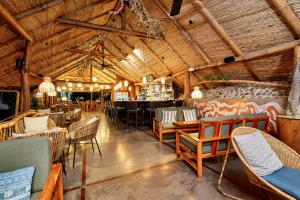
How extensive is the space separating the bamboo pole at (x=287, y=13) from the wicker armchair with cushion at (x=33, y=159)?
4.88 m

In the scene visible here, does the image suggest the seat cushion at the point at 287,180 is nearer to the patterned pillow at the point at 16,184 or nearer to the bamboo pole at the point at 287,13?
the patterned pillow at the point at 16,184

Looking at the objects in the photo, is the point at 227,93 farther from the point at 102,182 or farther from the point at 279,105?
the point at 102,182

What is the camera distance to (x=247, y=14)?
4.01 metres

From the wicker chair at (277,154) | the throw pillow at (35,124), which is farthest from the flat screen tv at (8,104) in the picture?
the wicker chair at (277,154)

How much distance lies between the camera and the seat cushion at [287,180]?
61.2 inches

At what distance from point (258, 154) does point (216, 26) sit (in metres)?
3.94

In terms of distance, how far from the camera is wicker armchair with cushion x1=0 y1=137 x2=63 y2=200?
150 centimetres

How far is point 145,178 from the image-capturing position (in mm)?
2658

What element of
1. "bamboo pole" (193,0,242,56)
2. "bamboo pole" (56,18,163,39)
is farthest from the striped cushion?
"bamboo pole" (56,18,163,39)

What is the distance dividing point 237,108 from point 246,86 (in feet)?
4.89

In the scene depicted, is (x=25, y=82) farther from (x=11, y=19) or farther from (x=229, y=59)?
(x=229, y=59)

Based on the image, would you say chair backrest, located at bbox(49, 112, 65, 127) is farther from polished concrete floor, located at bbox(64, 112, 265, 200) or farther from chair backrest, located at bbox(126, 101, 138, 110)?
chair backrest, located at bbox(126, 101, 138, 110)

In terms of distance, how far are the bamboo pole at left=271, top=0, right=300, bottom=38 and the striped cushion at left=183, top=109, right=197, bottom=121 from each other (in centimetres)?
316

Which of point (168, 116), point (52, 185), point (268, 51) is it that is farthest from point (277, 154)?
point (268, 51)
